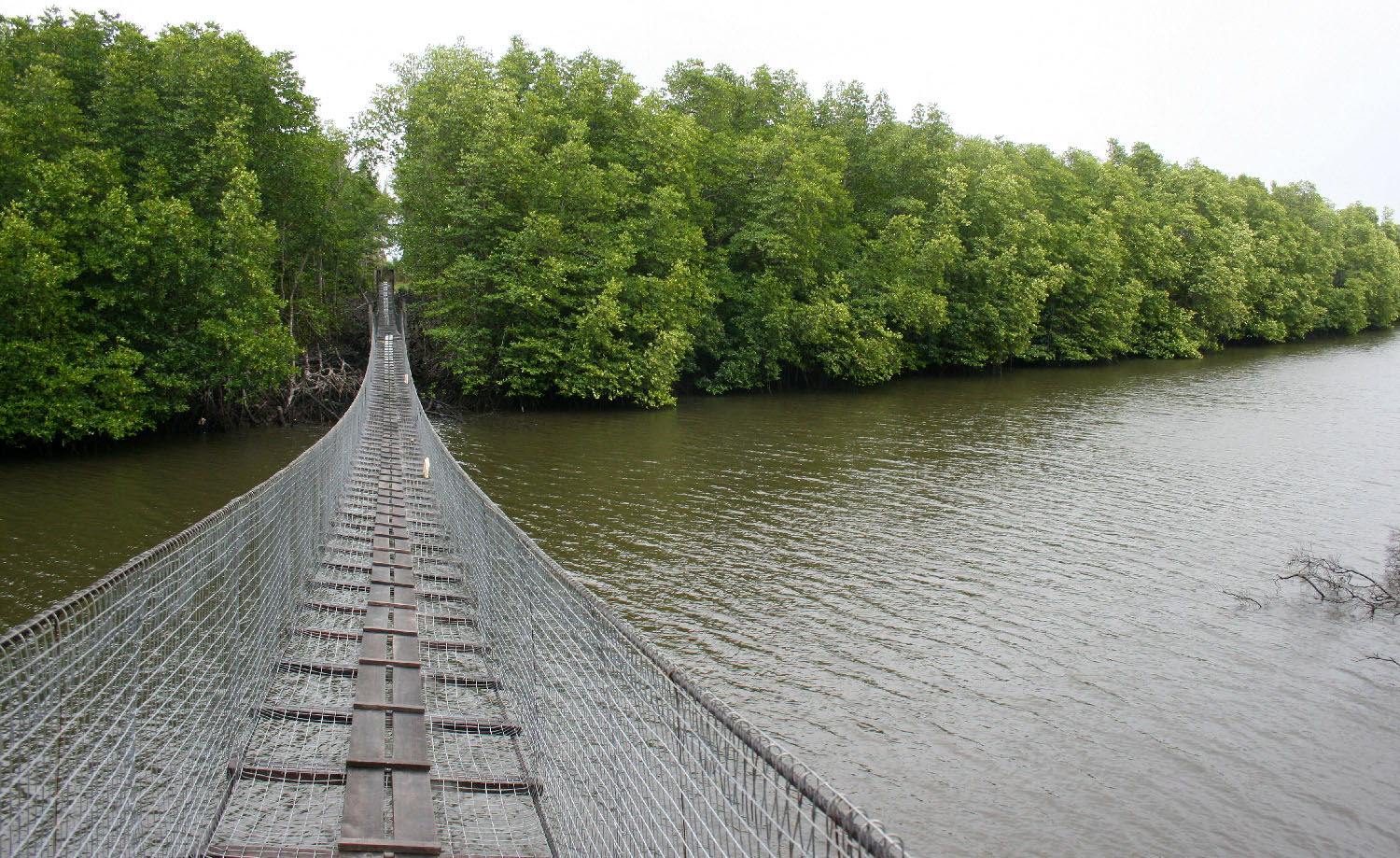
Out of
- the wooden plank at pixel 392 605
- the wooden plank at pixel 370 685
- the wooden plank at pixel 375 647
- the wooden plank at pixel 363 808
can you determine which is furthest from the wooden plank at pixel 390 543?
the wooden plank at pixel 363 808

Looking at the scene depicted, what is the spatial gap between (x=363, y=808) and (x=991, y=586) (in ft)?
28.7

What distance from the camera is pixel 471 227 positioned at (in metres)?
27.7

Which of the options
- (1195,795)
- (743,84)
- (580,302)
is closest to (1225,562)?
(1195,795)

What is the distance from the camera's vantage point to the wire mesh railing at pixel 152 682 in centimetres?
335

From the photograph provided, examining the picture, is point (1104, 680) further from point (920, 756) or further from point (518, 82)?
point (518, 82)

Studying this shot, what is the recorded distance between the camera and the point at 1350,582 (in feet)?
36.2

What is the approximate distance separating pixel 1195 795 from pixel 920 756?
1985 millimetres

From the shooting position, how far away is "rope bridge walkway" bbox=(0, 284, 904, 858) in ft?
11.6

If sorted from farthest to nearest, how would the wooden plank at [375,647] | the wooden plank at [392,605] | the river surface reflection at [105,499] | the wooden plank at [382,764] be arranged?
1. the river surface reflection at [105,499]
2. the wooden plank at [392,605]
3. the wooden plank at [375,647]
4. the wooden plank at [382,764]

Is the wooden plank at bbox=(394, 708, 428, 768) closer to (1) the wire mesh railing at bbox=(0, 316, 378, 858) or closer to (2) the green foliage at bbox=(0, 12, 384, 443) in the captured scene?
(1) the wire mesh railing at bbox=(0, 316, 378, 858)

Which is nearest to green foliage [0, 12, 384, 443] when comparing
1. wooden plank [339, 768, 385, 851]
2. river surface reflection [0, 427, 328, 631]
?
river surface reflection [0, 427, 328, 631]

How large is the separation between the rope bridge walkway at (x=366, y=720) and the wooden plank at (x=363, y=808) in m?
0.01

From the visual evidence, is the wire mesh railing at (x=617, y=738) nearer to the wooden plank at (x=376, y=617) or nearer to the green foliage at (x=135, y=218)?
the wooden plank at (x=376, y=617)

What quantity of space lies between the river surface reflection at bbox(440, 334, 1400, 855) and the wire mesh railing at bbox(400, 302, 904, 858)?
1.87 m
